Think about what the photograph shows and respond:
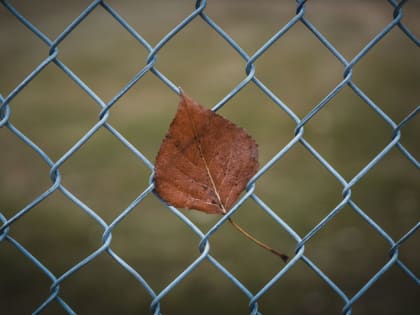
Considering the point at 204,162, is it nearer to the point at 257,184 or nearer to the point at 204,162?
the point at 204,162

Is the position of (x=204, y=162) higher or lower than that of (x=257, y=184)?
higher

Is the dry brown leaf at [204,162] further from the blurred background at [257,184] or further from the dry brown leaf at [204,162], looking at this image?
the blurred background at [257,184]

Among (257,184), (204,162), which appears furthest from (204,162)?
(257,184)

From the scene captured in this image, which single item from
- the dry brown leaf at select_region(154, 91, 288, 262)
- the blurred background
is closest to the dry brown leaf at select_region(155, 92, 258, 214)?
the dry brown leaf at select_region(154, 91, 288, 262)

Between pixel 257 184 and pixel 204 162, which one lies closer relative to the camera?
pixel 204 162

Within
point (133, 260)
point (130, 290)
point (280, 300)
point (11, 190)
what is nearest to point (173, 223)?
point (133, 260)

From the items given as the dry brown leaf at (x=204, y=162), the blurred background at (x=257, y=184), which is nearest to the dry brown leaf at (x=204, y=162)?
the dry brown leaf at (x=204, y=162)
